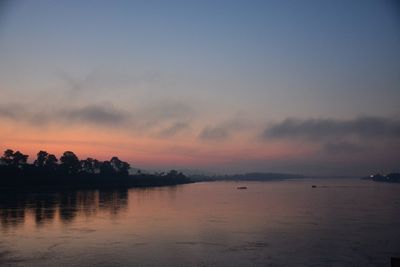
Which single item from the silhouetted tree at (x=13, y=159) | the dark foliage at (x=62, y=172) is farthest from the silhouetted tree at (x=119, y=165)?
the silhouetted tree at (x=13, y=159)

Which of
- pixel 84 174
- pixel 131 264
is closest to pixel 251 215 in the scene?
pixel 131 264

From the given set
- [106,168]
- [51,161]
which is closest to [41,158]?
[51,161]

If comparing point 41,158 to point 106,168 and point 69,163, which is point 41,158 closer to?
point 69,163

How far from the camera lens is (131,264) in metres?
13.8

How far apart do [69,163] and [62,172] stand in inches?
Answer: 160

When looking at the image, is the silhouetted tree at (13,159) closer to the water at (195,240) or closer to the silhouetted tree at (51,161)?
the silhouetted tree at (51,161)

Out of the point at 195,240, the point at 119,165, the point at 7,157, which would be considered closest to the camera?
the point at 195,240

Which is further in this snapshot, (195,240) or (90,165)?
(90,165)

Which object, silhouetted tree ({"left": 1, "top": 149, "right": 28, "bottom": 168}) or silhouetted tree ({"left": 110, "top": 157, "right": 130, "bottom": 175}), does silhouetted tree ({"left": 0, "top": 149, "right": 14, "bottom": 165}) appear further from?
silhouetted tree ({"left": 110, "top": 157, "right": 130, "bottom": 175})

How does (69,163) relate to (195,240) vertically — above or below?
→ above

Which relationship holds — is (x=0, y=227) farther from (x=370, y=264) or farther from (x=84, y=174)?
(x=84, y=174)

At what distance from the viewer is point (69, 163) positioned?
245 ft

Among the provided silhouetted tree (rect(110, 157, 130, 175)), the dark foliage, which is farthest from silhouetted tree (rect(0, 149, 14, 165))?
silhouetted tree (rect(110, 157, 130, 175))

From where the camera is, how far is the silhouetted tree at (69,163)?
74.0 metres
